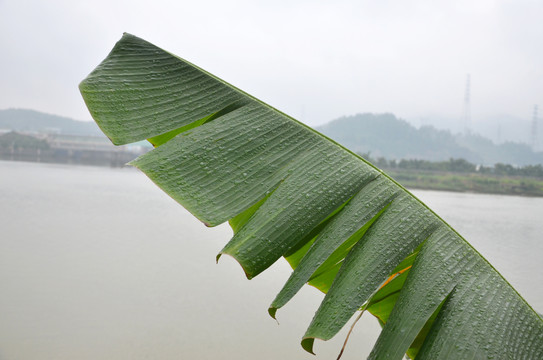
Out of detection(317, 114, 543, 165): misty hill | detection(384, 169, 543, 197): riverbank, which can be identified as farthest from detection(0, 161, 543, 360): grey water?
detection(317, 114, 543, 165): misty hill

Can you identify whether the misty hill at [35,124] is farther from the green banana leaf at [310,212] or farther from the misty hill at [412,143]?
the green banana leaf at [310,212]

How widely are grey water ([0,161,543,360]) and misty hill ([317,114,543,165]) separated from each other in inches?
1342

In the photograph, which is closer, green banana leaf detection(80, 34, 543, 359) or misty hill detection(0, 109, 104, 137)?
green banana leaf detection(80, 34, 543, 359)

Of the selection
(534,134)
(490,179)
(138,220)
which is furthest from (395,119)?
(138,220)

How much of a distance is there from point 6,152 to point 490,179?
97.5 ft

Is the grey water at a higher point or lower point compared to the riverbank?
higher

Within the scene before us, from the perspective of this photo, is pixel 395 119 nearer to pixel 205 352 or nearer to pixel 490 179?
pixel 490 179

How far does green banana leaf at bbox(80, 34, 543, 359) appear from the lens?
427 millimetres

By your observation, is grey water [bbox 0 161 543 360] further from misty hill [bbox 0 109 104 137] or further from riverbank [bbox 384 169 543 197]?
misty hill [bbox 0 109 104 137]

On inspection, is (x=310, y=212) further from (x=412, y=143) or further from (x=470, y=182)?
(x=412, y=143)

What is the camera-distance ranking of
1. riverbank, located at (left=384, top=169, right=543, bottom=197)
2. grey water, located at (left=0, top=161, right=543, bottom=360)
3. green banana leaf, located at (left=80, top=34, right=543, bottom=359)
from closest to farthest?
green banana leaf, located at (left=80, top=34, right=543, bottom=359) → grey water, located at (left=0, top=161, right=543, bottom=360) → riverbank, located at (left=384, top=169, right=543, bottom=197)

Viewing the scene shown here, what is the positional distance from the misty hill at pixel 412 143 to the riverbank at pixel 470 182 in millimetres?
20568

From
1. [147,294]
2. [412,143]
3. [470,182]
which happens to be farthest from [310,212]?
[412,143]

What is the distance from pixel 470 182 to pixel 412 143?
2802cm
